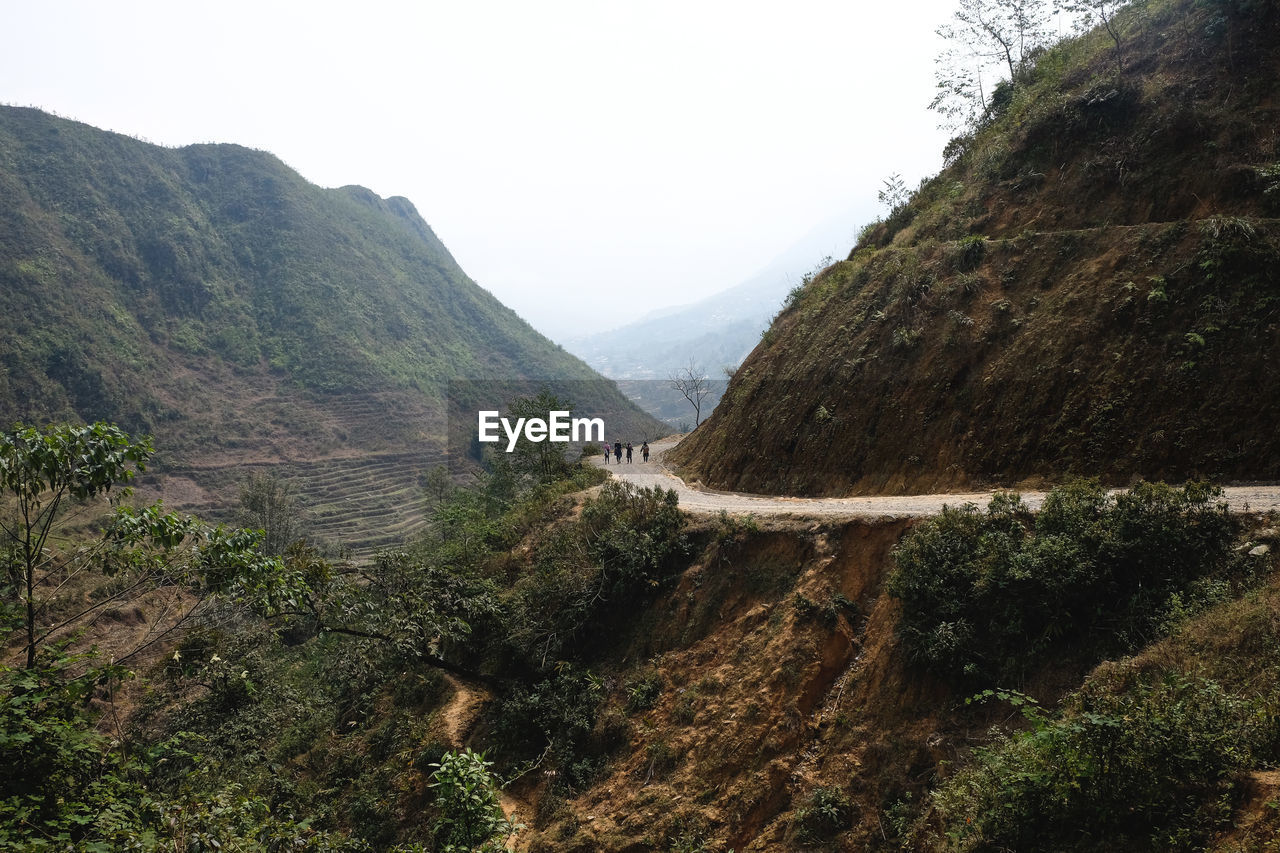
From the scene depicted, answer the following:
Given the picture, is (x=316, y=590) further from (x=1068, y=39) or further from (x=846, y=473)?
(x=1068, y=39)

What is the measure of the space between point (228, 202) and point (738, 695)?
143 metres

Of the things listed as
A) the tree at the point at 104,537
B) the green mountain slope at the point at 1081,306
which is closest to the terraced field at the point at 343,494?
the green mountain slope at the point at 1081,306

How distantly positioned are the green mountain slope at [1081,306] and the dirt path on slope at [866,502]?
0.77 m

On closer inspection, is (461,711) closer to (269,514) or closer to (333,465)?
(269,514)

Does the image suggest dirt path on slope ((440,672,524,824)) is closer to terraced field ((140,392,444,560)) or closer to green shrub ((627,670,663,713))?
green shrub ((627,670,663,713))

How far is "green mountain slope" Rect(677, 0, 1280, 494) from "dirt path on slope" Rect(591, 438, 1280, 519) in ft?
2.54

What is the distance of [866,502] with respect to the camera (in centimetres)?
1453

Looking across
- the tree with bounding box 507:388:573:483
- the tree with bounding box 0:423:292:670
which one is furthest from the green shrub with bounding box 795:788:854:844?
the tree with bounding box 507:388:573:483

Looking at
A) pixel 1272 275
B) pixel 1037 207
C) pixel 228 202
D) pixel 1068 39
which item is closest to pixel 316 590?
pixel 1272 275

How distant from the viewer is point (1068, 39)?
24109mm

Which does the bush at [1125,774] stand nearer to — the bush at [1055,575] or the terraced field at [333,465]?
the bush at [1055,575]

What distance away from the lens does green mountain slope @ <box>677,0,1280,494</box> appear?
11977 millimetres

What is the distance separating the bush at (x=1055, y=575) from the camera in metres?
8.31

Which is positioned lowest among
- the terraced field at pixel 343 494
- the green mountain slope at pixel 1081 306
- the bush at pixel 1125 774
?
the terraced field at pixel 343 494
